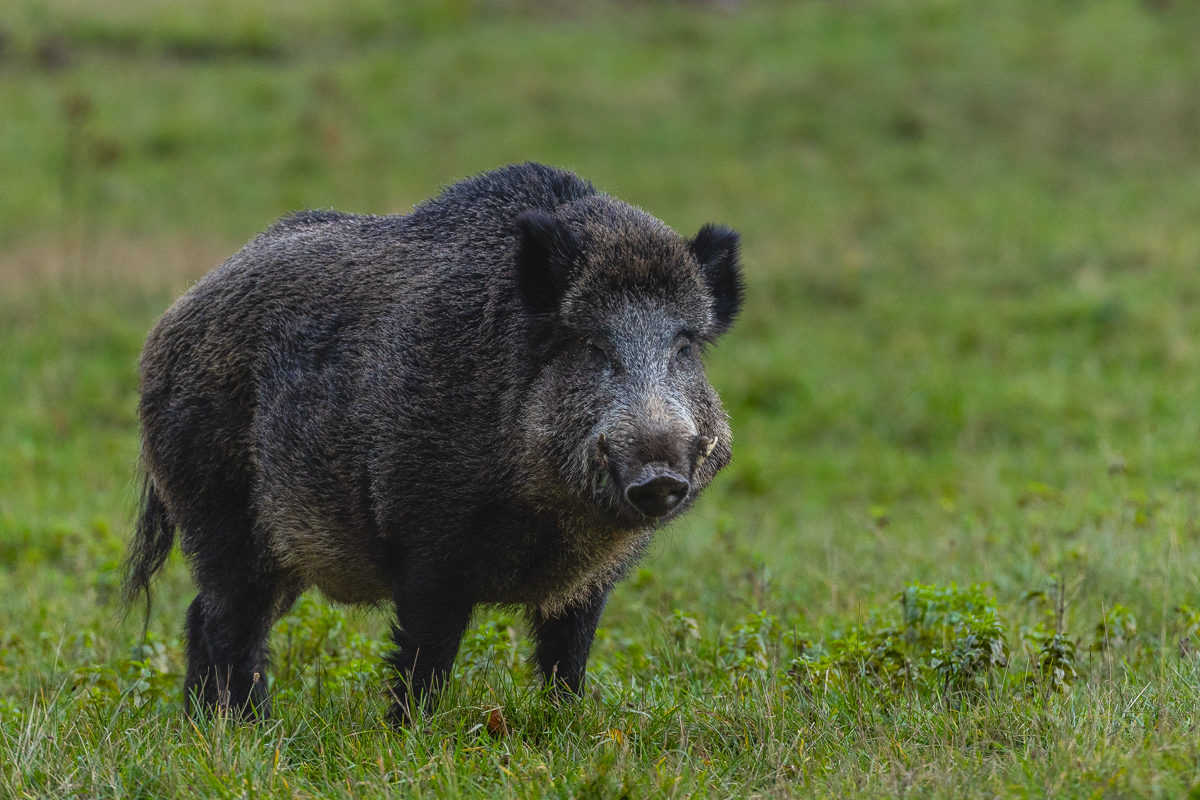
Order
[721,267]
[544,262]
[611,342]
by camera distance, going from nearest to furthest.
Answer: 1. [611,342]
2. [544,262]
3. [721,267]

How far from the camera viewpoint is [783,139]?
65.1 feet

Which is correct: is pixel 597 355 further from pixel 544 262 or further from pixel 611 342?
pixel 544 262

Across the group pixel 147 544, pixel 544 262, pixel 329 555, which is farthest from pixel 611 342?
pixel 147 544

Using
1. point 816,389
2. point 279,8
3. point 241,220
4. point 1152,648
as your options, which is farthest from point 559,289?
point 279,8

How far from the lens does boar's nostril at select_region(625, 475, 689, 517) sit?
Result: 133 inches

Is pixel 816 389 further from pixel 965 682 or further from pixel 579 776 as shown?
pixel 579 776

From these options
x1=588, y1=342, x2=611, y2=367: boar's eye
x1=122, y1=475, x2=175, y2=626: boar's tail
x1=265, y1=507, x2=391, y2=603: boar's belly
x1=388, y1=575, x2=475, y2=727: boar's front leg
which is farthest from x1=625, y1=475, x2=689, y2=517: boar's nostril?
x1=122, y1=475, x2=175, y2=626: boar's tail

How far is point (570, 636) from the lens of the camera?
4418 mm

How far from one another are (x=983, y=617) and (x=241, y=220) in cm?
1389

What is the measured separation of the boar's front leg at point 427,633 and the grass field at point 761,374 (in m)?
0.13

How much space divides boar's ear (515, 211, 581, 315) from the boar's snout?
0.86 m

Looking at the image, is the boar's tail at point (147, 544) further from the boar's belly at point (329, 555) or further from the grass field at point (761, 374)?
the boar's belly at point (329, 555)

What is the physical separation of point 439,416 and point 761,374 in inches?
319

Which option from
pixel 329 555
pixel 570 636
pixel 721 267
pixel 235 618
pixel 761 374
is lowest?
pixel 761 374
